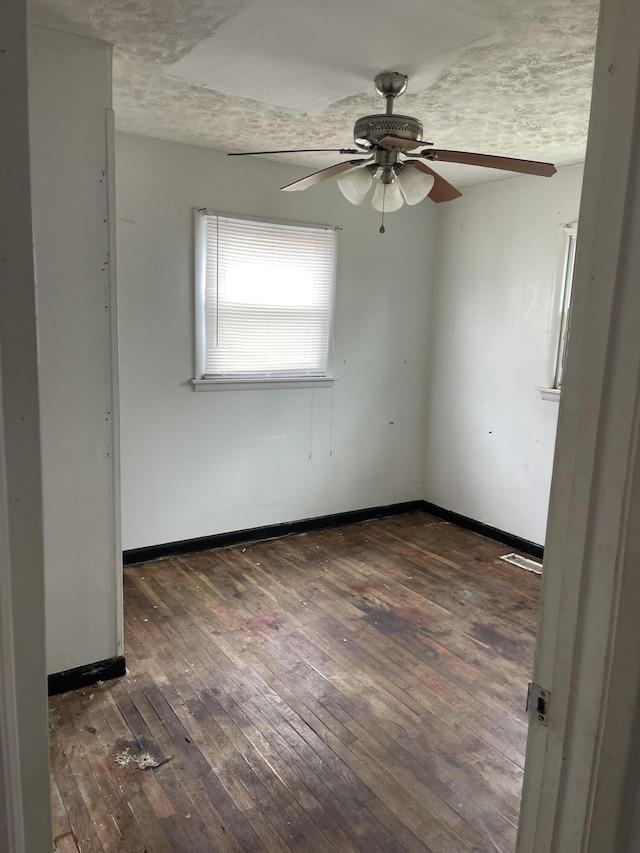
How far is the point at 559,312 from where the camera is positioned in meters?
3.99

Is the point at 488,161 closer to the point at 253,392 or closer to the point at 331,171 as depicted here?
the point at 331,171

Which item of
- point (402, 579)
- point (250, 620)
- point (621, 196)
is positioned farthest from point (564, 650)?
point (402, 579)

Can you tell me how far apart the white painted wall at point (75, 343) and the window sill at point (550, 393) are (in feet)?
9.25

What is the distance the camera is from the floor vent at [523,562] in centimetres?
404

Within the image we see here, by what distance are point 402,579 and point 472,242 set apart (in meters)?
2.50

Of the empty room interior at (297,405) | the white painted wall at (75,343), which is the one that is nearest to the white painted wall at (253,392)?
the empty room interior at (297,405)

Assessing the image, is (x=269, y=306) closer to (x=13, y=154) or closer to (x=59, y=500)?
(x=59, y=500)

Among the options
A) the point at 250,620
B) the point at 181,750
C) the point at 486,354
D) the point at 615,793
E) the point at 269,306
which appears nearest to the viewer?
the point at 615,793

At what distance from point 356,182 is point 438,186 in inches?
15.4

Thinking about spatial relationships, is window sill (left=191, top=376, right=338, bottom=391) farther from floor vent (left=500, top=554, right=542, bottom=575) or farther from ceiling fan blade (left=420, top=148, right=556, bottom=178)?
ceiling fan blade (left=420, top=148, right=556, bottom=178)

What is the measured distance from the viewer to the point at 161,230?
3631 millimetres

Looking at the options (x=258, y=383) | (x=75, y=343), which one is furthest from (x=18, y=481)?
(x=258, y=383)

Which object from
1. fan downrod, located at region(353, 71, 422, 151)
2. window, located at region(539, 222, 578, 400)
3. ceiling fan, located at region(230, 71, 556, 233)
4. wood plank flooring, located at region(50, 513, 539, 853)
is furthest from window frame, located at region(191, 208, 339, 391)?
fan downrod, located at region(353, 71, 422, 151)

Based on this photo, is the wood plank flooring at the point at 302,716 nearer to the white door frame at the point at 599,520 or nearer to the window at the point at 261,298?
the white door frame at the point at 599,520
